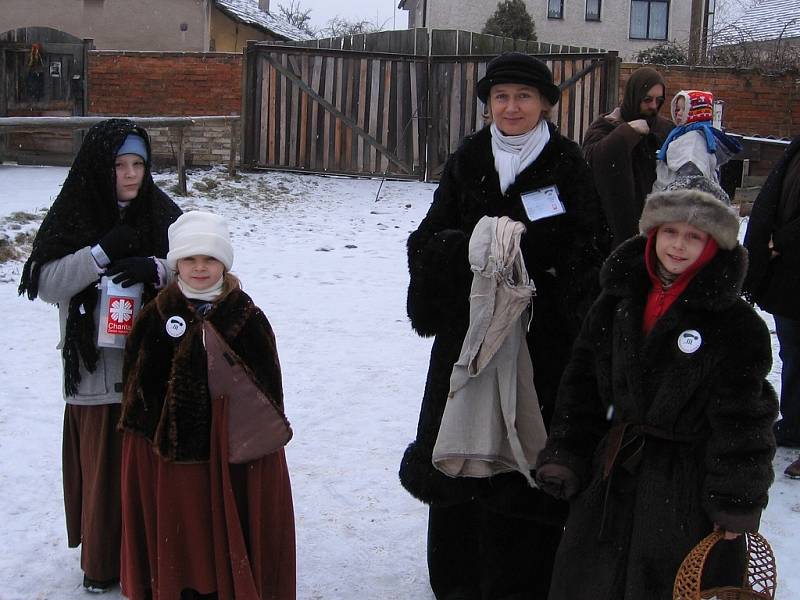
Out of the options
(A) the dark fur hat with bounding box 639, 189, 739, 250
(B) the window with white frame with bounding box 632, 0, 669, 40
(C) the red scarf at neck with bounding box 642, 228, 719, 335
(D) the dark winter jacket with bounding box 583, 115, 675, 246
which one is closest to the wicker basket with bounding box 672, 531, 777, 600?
(C) the red scarf at neck with bounding box 642, 228, 719, 335

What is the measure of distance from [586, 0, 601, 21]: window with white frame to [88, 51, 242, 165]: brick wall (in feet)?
55.6

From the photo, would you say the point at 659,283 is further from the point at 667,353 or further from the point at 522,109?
the point at 522,109

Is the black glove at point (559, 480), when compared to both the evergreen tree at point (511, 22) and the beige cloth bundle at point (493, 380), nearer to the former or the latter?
the beige cloth bundle at point (493, 380)

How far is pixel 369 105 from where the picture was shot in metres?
13.2

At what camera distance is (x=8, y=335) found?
6.07 meters

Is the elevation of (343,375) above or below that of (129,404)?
below

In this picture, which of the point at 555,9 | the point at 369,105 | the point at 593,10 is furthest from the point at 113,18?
the point at 593,10

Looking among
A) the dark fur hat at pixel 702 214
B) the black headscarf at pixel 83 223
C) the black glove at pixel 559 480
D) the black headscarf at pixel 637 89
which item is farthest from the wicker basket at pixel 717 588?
the black headscarf at pixel 637 89

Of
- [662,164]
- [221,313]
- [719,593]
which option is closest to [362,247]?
[662,164]

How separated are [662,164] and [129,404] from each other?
10.3 ft

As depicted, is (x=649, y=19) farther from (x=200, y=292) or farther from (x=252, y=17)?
(x=200, y=292)

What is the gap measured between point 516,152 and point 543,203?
19 centimetres

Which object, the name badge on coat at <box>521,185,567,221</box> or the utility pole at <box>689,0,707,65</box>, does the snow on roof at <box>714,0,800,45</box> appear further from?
the name badge on coat at <box>521,185,567,221</box>

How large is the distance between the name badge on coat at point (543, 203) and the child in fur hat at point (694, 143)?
1.71 metres
